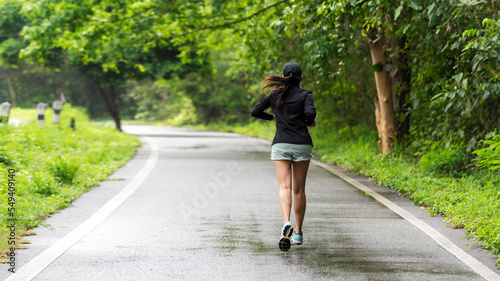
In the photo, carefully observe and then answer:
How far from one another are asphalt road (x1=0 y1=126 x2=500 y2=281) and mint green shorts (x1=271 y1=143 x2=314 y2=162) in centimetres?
91

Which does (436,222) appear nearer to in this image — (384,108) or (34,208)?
(34,208)

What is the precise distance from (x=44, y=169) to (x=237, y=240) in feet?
17.8

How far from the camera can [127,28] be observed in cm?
1820

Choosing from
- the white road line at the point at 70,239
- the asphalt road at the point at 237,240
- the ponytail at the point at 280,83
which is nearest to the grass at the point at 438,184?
the asphalt road at the point at 237,240

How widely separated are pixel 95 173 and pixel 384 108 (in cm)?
662

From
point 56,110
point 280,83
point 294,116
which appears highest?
point 280,83

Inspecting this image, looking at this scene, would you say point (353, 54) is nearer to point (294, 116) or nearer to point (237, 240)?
point (294, 116)

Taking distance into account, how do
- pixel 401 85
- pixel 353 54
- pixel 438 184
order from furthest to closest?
pixel 353 54
pixel 401 85
pixel 438 184

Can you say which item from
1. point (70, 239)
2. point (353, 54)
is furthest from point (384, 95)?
point (70, 239)

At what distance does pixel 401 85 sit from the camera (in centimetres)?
1469

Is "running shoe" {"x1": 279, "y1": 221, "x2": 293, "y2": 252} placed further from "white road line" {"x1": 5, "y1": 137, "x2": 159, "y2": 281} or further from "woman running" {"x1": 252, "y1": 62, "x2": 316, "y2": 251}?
"white road line" {"x1": 5, "y1": 137, "x2": 159, "y2": 281}

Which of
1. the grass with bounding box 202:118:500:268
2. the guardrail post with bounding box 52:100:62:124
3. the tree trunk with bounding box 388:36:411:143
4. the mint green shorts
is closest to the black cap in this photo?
the mint green shorts

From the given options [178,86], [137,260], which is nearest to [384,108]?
[137,260]

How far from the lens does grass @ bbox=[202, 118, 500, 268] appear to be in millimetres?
6800
